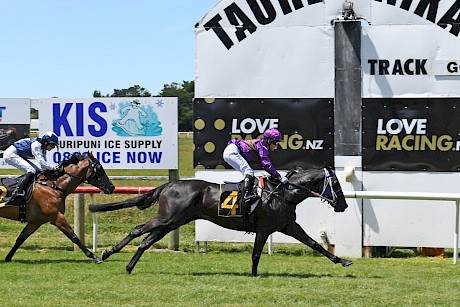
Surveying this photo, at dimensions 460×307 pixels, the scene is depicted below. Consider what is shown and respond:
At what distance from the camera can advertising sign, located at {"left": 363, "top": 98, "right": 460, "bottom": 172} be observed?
14.3m

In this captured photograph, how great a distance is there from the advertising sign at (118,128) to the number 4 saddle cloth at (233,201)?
3906 mm

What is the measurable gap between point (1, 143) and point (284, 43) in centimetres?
562

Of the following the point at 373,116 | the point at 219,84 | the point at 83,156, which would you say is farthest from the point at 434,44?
the point at 83,156

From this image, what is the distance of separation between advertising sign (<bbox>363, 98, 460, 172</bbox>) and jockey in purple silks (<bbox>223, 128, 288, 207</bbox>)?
3006mm

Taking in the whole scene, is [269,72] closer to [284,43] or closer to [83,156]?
[284,43]

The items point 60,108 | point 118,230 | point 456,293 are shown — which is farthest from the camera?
point 118,230

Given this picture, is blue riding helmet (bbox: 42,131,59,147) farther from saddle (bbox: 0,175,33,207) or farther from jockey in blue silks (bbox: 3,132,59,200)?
saddle (bbox: 0,175,33,207)

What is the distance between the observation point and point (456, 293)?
982 centimetres

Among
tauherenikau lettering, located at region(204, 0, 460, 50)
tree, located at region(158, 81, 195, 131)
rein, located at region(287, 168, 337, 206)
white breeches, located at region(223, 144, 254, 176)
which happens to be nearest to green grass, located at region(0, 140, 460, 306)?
rein, located at region(287, 168, 337, 206)

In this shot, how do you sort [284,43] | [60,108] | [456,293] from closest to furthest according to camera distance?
[456,293] < [284,43] < [60,108]

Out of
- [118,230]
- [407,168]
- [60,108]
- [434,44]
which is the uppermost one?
[434,44]

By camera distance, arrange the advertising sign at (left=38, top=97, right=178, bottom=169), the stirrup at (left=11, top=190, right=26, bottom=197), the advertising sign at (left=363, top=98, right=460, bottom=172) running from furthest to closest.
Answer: the advertising sign at (left=38, top=97, right=178, bottom=169), the advertising sign at (left=363, top=98, right=460, bottom=172), the stirrup at (left=11, top=190, right=26, bottom=197)

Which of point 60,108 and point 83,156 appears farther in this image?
point 60,108

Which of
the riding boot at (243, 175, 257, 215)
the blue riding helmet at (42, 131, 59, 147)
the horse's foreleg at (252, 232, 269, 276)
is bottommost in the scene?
the horse's foreleg at (252, 232, 269, 276)
